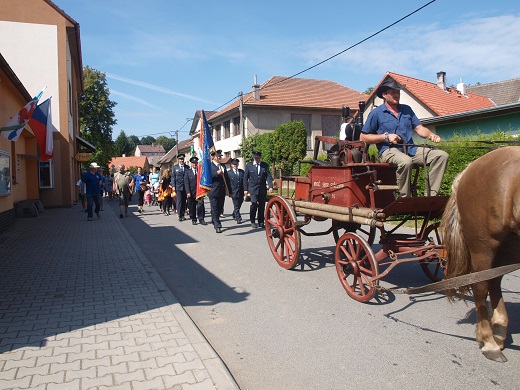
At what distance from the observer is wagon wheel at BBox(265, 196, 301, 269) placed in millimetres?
6625

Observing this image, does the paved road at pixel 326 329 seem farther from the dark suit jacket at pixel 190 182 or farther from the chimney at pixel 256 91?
the chimney at pixel 256 91

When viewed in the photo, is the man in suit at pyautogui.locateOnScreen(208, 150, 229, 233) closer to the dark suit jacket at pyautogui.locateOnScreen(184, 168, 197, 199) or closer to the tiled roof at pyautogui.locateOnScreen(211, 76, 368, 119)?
the dark suit jacket at pyautogui.locateOnScreen(184, 168, 197, 199)

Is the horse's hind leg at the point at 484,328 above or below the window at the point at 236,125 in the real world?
below

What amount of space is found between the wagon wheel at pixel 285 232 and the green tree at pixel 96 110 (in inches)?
1793

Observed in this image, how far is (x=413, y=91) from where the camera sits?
26094 millimetres

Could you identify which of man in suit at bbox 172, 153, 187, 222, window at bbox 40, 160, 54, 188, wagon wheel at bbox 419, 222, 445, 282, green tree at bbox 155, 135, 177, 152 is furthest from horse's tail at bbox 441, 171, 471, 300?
green tree at bbox 155, 135, 177, 152

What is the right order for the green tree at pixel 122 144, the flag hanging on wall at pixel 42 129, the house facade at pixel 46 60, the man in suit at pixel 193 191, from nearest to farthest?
the flag hanging on wall at pixel 42 129 → the man in suit at pixel 193 191 → the house facade at pixel 46 60 → the green tree at pixel 122 144

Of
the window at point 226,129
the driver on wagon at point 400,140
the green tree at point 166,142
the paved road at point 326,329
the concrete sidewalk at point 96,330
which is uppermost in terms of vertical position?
the green tree at point 166,142

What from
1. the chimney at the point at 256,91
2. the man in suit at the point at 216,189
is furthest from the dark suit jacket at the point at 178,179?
the chimney at the point at 256,91

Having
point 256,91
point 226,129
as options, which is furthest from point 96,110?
point 256,91

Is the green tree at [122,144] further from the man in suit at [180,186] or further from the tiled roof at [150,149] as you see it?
the man in suit at [180,186]

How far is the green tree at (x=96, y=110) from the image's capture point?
159 feet

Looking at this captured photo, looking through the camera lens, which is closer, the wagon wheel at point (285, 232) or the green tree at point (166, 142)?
the wagon wheel at point (285, 232)

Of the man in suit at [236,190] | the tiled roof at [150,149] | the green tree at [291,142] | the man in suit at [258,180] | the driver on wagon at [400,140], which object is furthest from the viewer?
the tiled roof at [150,149]
